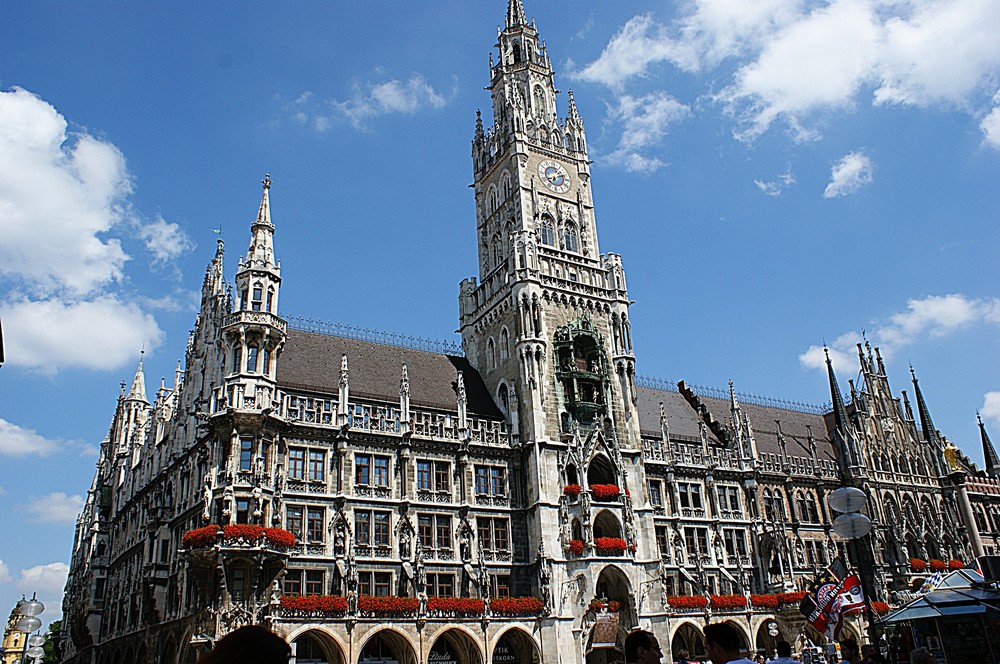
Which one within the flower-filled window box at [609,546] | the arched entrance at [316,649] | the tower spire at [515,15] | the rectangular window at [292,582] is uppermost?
the tower spire at [515,15]

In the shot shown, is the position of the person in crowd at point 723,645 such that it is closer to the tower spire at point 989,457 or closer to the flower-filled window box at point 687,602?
the flower-filled window box at point 687,602

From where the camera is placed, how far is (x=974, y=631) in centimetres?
2072

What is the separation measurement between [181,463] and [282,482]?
9451mm

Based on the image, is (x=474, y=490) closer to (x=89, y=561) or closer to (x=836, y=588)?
(x=836, y=588)

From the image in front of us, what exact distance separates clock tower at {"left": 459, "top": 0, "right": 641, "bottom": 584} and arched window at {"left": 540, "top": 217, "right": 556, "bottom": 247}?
78 mm

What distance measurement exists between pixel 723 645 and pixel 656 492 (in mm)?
44584

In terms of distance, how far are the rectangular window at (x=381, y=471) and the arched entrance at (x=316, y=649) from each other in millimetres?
8317

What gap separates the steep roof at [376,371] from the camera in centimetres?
4644

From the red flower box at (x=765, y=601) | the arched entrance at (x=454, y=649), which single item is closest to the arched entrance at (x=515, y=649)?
the arched entrance at (x=454, y=649)

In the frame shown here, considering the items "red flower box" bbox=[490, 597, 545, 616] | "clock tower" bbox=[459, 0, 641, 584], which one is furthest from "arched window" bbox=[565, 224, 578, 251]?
"red flower box" bbox=[490, 597, 545, 616]

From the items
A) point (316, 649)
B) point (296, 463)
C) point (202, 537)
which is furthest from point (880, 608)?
point (202, 537)

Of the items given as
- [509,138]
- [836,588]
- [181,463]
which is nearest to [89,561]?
[181,463]

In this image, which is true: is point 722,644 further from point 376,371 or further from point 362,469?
point 376,371

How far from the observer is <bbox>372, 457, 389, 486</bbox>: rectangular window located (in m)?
43.5
